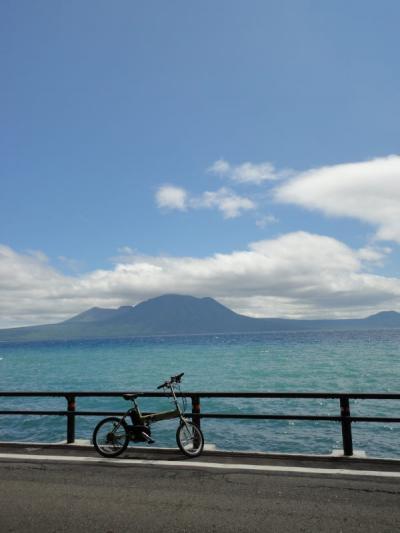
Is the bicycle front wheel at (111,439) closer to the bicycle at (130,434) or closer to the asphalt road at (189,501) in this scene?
the bicycle at (130,434)

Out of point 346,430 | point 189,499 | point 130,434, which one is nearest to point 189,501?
point 189,499

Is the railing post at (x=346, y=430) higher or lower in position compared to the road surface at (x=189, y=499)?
higher

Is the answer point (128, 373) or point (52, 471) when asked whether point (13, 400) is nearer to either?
point (52, 471)

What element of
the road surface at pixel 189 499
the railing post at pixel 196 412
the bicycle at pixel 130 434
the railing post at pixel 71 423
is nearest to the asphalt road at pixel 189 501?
the road surface at pixel 189 499

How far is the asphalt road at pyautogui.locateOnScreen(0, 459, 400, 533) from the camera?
566cm

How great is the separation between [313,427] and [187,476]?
14398mm

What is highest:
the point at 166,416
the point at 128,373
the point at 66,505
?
the point at 166,416

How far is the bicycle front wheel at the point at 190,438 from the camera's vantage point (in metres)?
9.00

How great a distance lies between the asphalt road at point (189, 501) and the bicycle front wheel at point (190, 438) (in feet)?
2.86

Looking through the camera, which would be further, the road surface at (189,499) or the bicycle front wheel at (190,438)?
the bicycle front wheel at (190,438)

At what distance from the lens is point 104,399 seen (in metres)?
32.7

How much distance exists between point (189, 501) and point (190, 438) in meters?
2.81

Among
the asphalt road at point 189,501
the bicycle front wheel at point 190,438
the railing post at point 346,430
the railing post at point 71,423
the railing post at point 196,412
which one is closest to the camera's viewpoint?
the asphalt road at point 189,501

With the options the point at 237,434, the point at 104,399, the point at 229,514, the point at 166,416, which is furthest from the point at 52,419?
the point at 229,514
